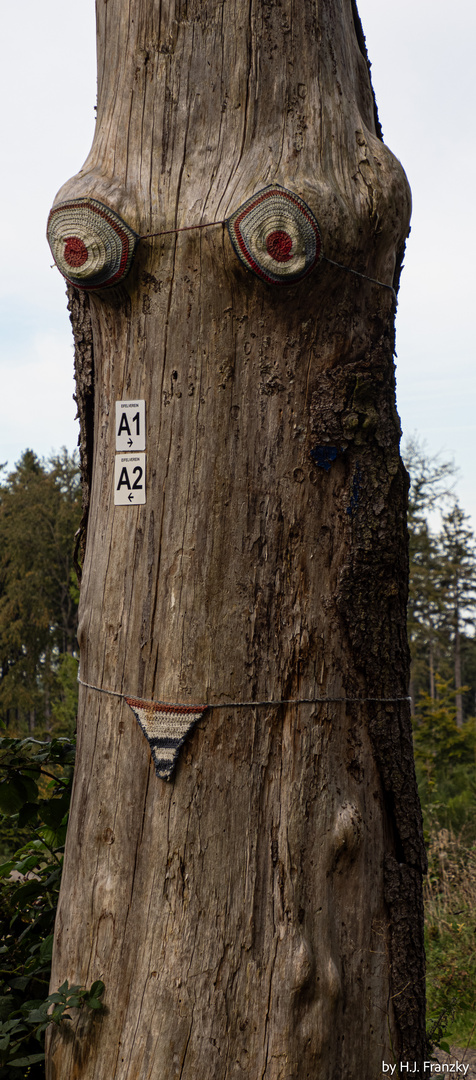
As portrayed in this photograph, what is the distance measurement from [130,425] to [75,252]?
53cm

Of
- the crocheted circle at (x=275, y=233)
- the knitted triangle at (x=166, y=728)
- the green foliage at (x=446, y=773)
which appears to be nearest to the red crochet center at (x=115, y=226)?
the crocheted circle at (x=275, y=233)

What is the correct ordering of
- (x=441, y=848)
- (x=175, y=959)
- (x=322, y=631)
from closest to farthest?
1. (x=175, y=959)
2. (x=322, y=631)
3. (x=441, y=848)

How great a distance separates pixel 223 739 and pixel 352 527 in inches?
28.9

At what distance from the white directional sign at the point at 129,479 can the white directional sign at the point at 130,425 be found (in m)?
0.03

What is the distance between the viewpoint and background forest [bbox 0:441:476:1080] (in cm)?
298

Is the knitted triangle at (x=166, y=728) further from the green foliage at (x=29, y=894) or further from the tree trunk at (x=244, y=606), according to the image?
the green foliage at (x=29, y=894)

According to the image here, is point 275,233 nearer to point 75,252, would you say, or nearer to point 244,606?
point 75,252

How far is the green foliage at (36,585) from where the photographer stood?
3359 centimetres

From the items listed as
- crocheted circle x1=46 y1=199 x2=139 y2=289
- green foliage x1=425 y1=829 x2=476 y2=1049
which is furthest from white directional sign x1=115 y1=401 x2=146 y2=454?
green foliage x1=425 y1=829 x2=476 y2=1049

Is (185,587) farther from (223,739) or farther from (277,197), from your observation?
(277,197)

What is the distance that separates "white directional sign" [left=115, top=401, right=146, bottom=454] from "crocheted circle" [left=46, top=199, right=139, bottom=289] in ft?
1.21

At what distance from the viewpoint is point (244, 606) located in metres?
2.29

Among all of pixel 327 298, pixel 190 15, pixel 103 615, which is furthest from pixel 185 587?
pixel 190 15

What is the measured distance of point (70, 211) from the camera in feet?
7.57
